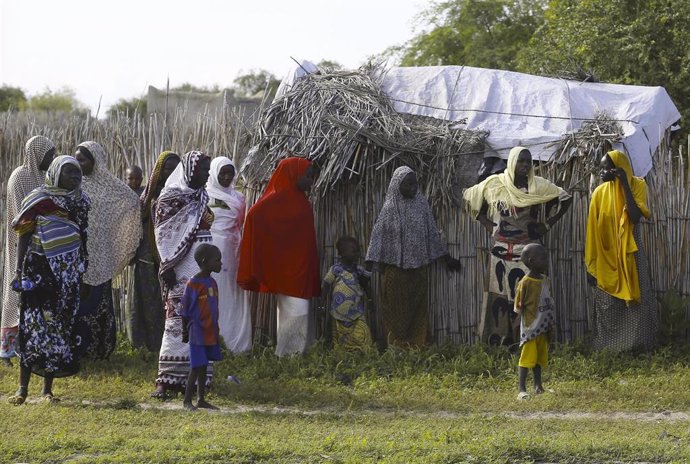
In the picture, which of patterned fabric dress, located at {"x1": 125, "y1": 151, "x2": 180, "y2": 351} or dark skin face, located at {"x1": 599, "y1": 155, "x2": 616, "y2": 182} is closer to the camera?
dark skin face, located at {"x1": 599, "y1": 155, "x2": 616, "y2": 182}

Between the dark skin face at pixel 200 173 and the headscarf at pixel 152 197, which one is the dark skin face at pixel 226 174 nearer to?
the headscarf at pixel 152 197

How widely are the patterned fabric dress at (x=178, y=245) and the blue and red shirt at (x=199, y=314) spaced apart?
37 cm

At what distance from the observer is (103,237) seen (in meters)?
9.12

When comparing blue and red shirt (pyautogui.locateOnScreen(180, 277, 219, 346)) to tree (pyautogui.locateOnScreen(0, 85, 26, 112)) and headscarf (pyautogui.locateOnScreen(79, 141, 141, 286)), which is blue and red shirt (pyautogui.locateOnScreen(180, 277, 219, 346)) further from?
tree (pyautogui.locateOnScreen(0, 85, 26, 112))

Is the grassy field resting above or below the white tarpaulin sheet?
below

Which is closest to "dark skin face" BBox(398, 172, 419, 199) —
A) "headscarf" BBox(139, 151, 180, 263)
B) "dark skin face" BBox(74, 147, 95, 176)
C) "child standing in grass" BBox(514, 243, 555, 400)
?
"child standing in grass" BBox(514, 243, 555, 400)

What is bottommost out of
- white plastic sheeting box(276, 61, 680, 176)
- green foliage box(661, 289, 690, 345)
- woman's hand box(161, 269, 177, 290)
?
green foliage box(661, 289, 690, 345)

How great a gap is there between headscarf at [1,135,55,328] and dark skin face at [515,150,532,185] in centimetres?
373

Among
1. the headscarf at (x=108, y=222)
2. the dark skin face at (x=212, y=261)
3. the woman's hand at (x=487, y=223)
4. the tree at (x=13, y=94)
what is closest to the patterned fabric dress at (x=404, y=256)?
the woman's hand at (x=487, y=223)

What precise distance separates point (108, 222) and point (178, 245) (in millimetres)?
1631

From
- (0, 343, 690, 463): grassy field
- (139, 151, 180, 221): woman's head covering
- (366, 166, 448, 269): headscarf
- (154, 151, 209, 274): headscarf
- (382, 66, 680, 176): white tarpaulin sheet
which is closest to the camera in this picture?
(0, 343, 690, 463): grassy field

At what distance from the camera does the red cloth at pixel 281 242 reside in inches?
368

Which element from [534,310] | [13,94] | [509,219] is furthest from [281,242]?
[13,94]

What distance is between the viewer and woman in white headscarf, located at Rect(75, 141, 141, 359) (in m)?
9.01
